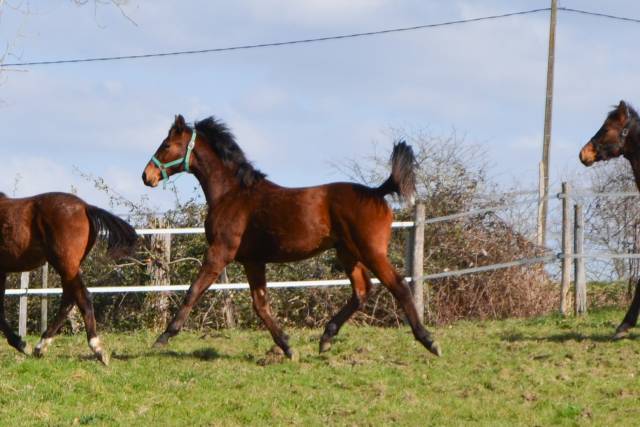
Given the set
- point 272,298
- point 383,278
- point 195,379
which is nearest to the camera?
point 195,379

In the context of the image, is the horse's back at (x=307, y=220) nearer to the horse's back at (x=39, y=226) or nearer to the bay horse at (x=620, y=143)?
the horse's back at (x=39, y=226)

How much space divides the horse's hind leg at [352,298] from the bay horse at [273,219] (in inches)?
0.4

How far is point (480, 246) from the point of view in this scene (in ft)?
52.2

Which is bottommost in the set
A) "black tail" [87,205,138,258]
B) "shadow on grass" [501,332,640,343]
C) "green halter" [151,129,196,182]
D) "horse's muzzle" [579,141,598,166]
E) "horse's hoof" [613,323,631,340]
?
"shadow on grass" [501,332,640,343]

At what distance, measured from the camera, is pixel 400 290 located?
33.7 ft

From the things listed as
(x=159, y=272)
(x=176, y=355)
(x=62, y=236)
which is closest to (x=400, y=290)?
(x=176, y=355)

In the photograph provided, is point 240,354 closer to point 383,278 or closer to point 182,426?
point 383,278

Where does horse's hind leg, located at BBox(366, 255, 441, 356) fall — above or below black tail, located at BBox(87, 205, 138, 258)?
below

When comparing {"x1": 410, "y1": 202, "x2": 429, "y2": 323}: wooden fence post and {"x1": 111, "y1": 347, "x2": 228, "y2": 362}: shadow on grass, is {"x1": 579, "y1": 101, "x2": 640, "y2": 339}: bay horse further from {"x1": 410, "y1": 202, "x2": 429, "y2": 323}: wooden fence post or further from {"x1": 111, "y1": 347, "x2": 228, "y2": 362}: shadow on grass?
{"x1": 111, "y1": 347, "x2": 228, "y2": 362}: shadow on grass

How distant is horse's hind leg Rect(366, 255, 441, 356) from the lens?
10250mm

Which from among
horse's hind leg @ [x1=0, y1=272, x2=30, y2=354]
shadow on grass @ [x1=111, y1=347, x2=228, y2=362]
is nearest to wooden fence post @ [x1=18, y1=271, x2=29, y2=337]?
horse's hind leg @ [x1=0, y1=272, x2=30, y2=354]

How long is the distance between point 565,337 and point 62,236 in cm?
546

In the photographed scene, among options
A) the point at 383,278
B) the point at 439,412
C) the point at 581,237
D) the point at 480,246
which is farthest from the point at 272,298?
the point at 439,412

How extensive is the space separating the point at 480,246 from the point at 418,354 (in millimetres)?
5324
